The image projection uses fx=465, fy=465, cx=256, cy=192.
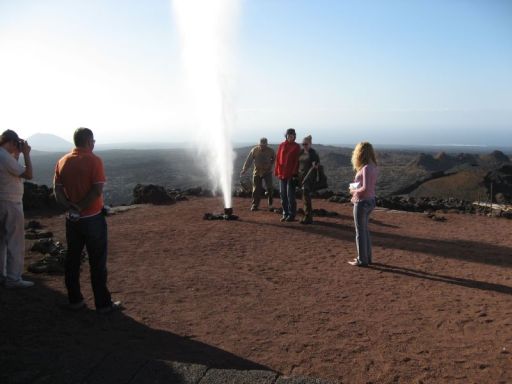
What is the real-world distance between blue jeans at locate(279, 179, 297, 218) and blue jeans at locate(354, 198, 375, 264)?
3269mm

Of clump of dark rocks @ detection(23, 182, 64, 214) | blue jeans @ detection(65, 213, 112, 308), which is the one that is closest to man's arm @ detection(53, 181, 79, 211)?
blue jeans @ detection(65, 213, 112, 308)

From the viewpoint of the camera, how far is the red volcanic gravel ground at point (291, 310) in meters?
3.98

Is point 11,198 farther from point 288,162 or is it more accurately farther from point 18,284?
point 288,162

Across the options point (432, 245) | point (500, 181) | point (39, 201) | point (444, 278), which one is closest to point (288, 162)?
point (432, 245)

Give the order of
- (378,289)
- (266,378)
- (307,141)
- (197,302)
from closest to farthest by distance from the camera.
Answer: (266,378) → (197,302) → (378,289) → (307,141)

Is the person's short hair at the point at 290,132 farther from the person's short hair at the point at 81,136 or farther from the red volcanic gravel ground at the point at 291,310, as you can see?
the person's short hair at the point at 81,136

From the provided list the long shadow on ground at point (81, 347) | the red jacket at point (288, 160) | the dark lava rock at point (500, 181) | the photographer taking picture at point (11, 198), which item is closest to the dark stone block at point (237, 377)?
the long shadow on ground at point (81, 347)

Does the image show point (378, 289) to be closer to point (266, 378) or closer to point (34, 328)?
point (266, 378)

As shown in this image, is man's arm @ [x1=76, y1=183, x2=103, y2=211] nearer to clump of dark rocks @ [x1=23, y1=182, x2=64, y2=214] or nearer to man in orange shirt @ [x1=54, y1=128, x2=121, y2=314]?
man in orange shirt @ [x1=54, y1=128, x2=121, y2=314]

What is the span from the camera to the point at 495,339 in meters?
4.48

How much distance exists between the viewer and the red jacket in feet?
32.1

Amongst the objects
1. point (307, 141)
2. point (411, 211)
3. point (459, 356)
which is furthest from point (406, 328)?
point (411, 211)

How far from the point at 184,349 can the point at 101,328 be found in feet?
3.11

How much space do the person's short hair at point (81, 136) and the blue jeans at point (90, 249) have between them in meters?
0.73
